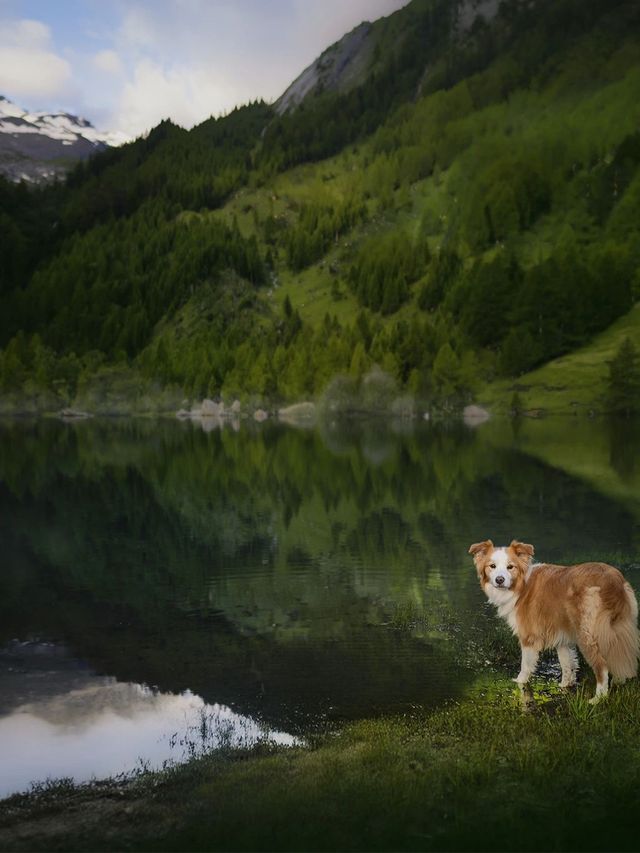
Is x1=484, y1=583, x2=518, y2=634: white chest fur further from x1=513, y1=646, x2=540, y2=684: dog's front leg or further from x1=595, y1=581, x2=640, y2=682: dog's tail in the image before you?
x1=595, y1=581, x2=640, y2=682: dog's tail

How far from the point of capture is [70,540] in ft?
107

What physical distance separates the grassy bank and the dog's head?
203 centimetres

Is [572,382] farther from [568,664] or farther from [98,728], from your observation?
[98,728]

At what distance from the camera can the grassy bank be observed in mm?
8141

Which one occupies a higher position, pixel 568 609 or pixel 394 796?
pixel 568 609

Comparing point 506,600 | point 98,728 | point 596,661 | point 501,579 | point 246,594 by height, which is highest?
point 501,579

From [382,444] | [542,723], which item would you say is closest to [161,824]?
[542,723]

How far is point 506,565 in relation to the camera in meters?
12.3

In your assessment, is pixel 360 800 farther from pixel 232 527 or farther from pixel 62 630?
pixel 232 527

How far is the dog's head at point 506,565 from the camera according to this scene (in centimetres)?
1216

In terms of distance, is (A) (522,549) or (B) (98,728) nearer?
(A) (522,549)

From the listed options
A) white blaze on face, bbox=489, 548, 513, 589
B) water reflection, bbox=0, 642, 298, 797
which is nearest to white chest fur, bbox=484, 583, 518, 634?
white blaze on face, bbox=489, 548, 513, 589

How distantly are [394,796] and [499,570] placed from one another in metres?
4.36

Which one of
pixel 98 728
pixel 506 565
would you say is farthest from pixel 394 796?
pixel 98 728
